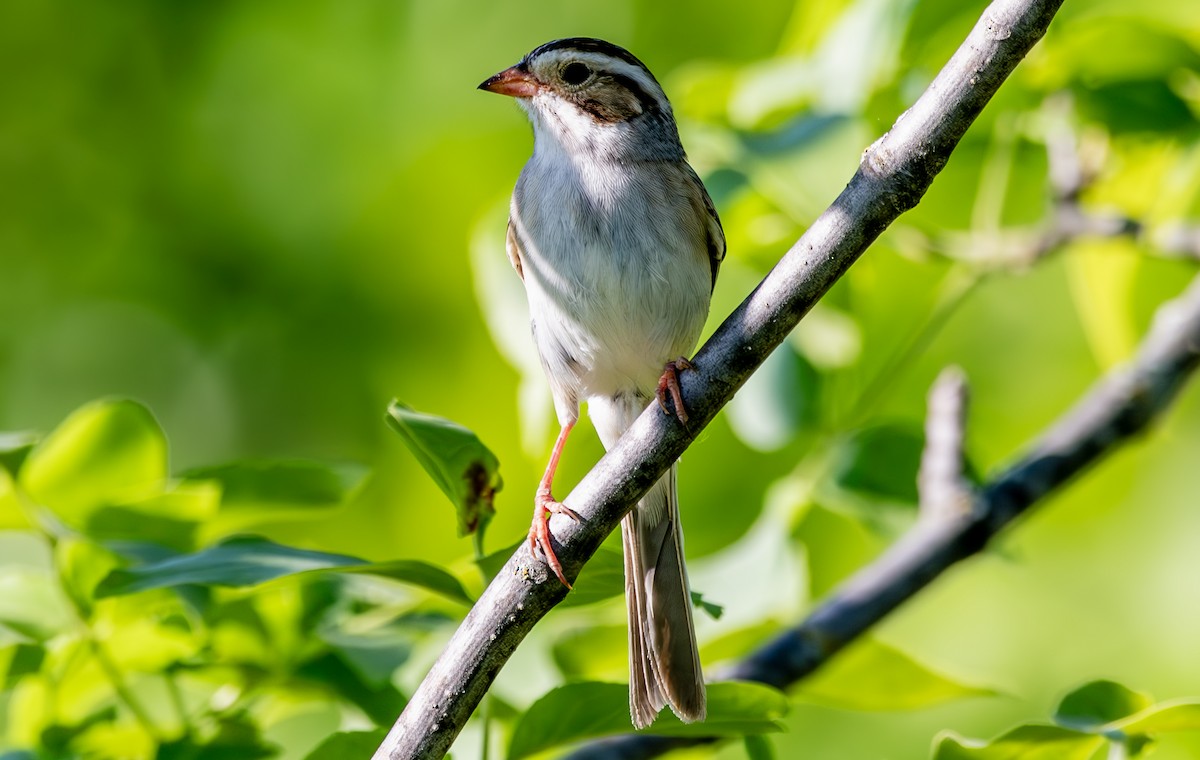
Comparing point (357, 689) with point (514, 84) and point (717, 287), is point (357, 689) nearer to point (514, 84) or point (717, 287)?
point (717, 287)

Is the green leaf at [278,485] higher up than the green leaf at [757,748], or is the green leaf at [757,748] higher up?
the green leaf at [278,485]

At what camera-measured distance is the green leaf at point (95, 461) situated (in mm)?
2293

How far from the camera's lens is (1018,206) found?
3.72 meters

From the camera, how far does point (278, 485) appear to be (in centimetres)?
227

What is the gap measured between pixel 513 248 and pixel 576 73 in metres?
0.55

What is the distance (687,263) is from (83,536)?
1.43 meters

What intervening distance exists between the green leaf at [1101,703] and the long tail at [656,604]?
21.9 inches

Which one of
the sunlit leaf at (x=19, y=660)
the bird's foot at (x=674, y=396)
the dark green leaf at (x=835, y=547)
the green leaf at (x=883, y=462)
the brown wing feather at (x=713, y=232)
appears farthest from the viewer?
the dark green leaf at (x=835, y=547)

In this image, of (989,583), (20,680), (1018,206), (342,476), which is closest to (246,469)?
(342,476)

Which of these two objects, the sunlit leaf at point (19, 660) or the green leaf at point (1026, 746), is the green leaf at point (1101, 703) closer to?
the green leaf at point (1026, 746)

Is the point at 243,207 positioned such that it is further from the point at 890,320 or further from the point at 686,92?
the point at 890,320

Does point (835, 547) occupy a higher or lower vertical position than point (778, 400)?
lower

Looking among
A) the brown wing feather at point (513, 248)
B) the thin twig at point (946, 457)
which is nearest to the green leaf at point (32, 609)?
the brown wing feather at point (513, 248)

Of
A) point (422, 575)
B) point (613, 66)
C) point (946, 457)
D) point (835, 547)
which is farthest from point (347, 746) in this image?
point (835, 547)
